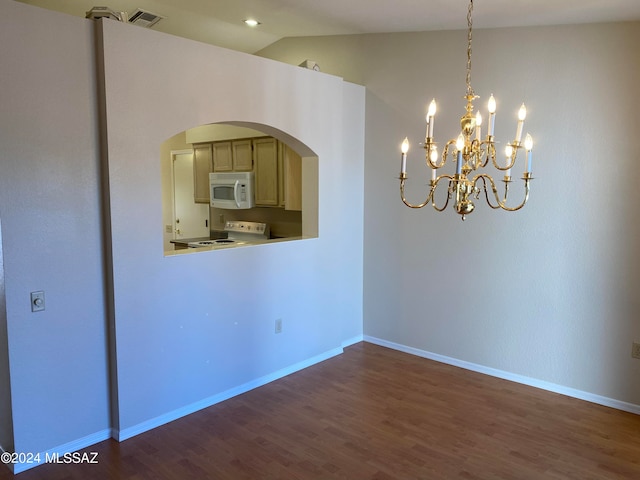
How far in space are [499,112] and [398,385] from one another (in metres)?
2.39

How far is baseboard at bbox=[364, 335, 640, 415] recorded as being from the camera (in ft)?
11.5

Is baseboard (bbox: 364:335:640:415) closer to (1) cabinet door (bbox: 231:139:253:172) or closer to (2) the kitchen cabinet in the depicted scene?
(2) the kitchen cabinet

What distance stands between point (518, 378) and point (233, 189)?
138 inches

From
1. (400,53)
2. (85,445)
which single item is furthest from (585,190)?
(85,445)

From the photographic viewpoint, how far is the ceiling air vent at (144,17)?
13.2 feet

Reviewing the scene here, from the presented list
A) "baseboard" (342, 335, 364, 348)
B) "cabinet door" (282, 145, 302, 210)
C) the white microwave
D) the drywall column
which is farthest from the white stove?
the drywall column

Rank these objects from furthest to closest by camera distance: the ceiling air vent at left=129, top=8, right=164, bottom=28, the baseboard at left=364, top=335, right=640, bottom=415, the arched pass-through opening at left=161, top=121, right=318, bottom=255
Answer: the arched pass-through opening at left=161, top=121, right=318, bottom=255 → the ceiling air vent at left=129, top=8, right=164, bottom=28 → the baseboard at left=364, top=335, right=640, bottom=415

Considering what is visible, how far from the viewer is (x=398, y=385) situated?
388 cm

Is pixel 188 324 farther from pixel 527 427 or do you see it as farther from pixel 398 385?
pixel 527 427

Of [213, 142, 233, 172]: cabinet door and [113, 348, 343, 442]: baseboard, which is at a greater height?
[213, 142, 233, 172]: cabinet door

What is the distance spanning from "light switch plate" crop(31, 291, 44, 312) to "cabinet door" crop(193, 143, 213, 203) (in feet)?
11.4

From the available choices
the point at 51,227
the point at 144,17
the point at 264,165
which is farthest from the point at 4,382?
the point at 264,165

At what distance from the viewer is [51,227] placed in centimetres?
270

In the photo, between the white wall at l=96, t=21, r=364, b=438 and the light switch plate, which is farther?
the white wall at l=96, t=21, r=364, b=438
